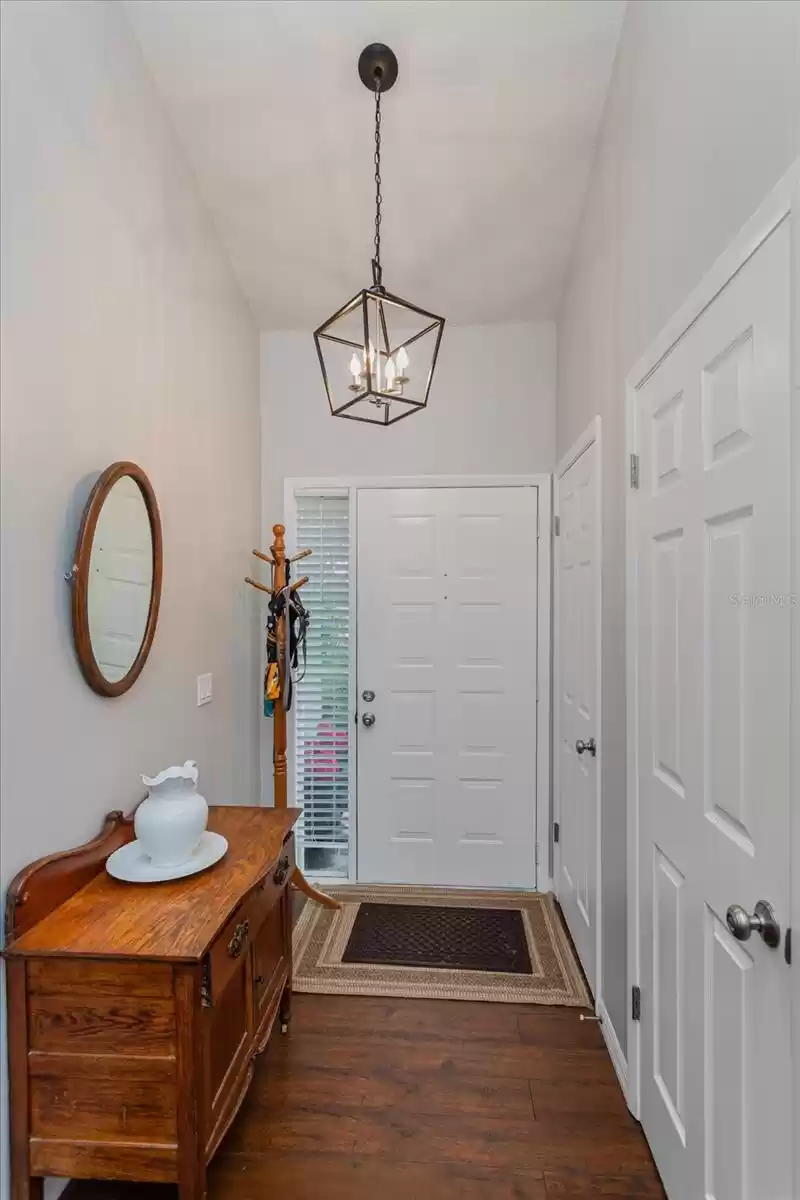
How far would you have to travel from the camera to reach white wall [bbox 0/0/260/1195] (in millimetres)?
1294

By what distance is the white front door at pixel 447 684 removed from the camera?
3055 mm

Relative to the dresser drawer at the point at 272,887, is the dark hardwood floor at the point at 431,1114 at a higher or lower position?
lower

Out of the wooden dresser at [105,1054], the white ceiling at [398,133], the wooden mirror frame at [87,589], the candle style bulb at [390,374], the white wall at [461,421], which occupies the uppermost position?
the white ceiling at [398,133]

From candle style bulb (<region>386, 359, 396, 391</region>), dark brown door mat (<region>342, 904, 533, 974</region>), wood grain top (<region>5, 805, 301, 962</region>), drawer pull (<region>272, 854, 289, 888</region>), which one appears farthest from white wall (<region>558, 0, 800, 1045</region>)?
wood grain top (<region>5, 805, 301, 962</region>)

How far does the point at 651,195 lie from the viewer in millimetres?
1555

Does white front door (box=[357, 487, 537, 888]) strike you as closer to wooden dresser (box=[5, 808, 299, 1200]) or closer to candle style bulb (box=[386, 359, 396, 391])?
candle style bulb (box=[386, 359, 396, 391])

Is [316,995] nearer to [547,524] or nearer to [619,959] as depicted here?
[619,959]

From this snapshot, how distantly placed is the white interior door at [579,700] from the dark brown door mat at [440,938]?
27 centimetres

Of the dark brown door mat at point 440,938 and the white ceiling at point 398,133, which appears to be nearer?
the white ceiling at point 398,133

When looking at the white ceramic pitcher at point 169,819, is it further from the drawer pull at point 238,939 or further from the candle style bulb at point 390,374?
the candle style bulb at point 390,374

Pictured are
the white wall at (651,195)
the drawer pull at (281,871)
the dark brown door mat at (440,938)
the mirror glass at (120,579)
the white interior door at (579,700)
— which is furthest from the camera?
the dark brown door mat at (440,938)

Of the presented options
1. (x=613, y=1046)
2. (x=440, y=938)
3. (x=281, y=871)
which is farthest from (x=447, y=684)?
(x=613, y=1046)

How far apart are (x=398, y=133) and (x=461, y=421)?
4.15ft

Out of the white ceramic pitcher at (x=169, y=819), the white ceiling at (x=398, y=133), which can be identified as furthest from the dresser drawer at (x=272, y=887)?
the white ceiling at (x=398, y=133)
